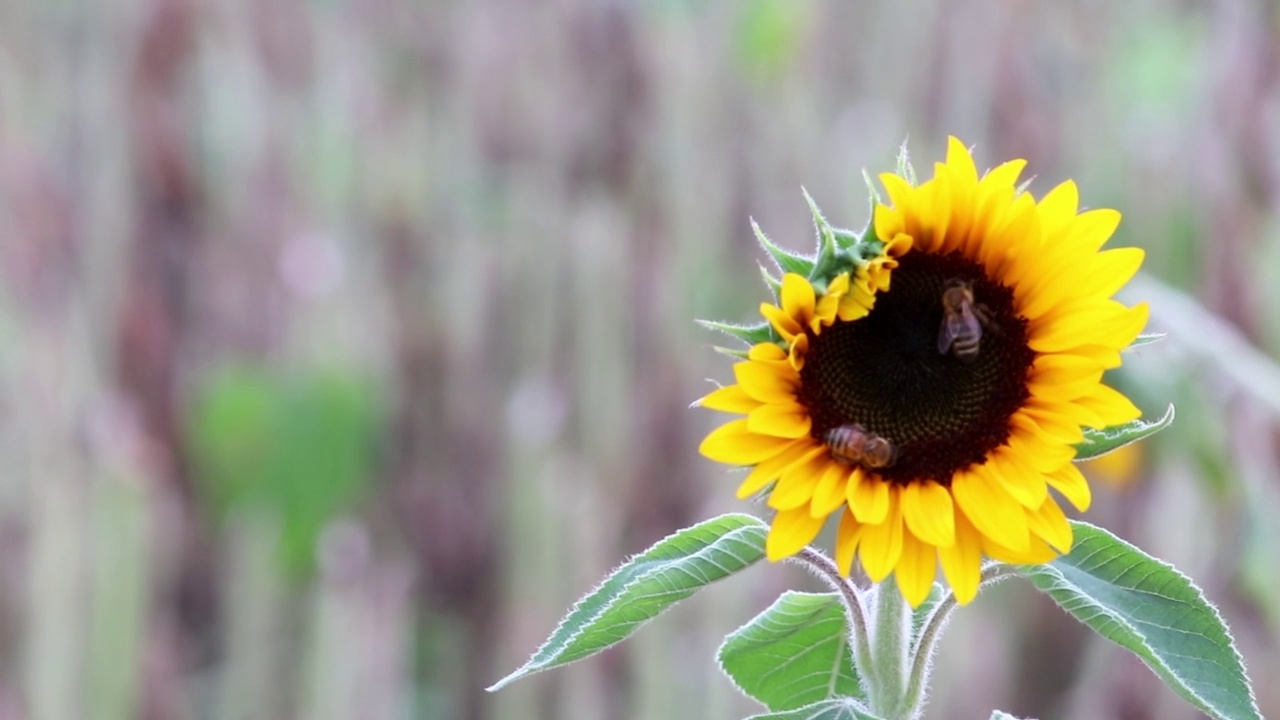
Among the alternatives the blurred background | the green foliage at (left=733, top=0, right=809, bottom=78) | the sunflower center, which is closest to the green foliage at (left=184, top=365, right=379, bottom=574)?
the blurred background

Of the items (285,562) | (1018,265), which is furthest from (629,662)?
(1018,265)

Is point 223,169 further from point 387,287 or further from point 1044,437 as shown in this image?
point 1044,437

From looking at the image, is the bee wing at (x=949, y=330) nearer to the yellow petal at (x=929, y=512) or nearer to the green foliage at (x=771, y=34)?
the yellow petal at (x=929, y=512)

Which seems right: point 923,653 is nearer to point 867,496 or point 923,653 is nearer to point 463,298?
point 867,496

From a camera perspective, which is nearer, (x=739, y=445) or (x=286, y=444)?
(x=739, y=445)

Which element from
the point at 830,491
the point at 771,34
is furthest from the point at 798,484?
the point at 771,34

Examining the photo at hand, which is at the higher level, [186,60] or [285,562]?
[186,60]

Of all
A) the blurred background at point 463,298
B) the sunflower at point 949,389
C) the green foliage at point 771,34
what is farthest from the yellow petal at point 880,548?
the green foliage at point 771,34
